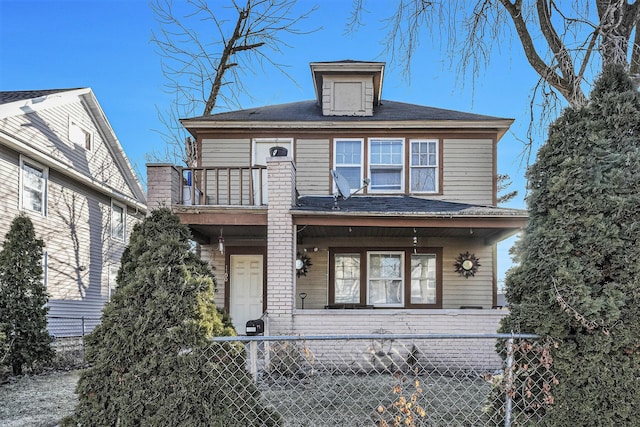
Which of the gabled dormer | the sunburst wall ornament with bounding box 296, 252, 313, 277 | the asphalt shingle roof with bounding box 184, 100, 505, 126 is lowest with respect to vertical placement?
the sunburst wall ornament with bounding box 296, 252, 313, 277

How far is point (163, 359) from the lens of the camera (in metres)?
2.91

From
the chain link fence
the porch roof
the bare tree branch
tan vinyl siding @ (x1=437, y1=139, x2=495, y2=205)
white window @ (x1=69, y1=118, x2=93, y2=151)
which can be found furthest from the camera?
the bare tree branch

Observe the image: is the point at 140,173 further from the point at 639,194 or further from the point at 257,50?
the point at 639,194

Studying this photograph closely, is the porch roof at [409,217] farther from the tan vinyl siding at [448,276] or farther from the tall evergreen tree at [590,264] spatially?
the tall evergreen tree at [590,264]

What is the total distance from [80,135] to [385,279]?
36.7 ft

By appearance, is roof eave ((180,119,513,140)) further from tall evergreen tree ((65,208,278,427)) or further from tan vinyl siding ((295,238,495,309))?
tall evergreen tree ((65,208,278,427))

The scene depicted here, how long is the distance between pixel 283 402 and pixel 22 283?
5.81 m

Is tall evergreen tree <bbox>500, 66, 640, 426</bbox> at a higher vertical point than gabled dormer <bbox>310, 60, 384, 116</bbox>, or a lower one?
lower

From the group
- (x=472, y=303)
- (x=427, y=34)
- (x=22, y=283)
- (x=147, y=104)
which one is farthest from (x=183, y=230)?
(x=147, y=104)

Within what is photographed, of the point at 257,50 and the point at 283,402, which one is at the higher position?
the point at 257,50

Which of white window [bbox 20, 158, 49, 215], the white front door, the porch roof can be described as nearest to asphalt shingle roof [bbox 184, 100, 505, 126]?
the porch roof

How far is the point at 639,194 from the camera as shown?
3.06 meters

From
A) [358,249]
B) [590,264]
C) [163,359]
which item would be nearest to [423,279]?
[358,249]

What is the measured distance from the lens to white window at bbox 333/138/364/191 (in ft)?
36.8
